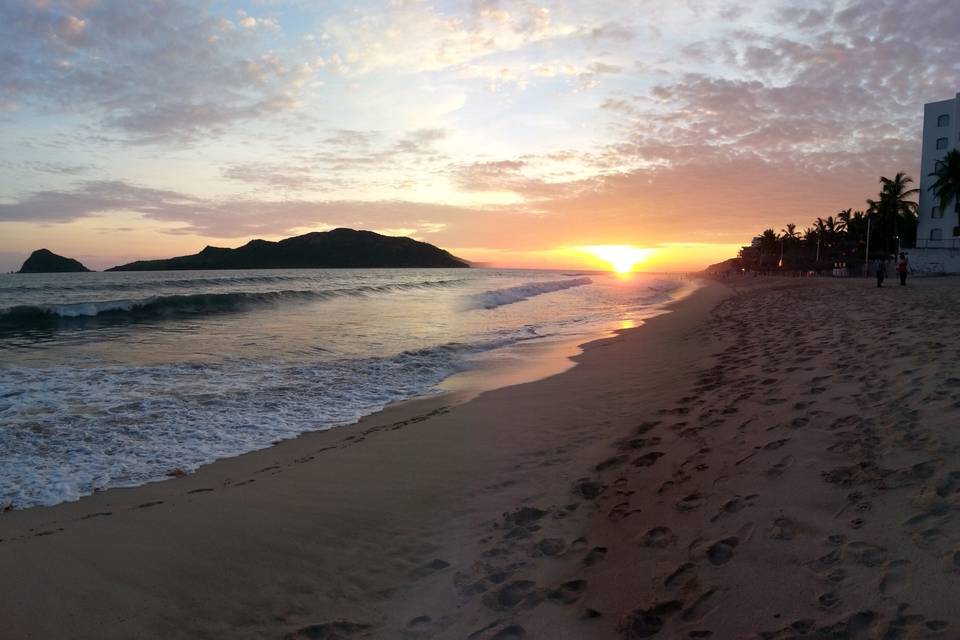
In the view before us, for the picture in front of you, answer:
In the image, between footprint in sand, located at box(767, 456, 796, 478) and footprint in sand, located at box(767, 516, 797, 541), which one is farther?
footprint in sand, located at box(767, 456, 796, 478)

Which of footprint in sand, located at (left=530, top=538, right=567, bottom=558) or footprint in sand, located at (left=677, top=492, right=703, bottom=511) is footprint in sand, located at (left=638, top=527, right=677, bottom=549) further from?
footprint in sand, located at (left=530, top=538, right=567, bottom=558)

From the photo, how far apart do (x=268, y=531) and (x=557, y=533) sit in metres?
2.09

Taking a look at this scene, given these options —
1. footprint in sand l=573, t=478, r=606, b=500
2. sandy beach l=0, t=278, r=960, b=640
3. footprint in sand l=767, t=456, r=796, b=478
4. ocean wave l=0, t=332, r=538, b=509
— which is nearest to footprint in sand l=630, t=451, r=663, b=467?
sandy beach l=0, t=278, r=960, b=640

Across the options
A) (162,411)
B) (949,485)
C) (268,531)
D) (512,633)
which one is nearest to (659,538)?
(512,633)

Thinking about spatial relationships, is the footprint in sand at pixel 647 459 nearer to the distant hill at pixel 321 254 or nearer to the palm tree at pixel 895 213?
the palm tree at pixel 895 213

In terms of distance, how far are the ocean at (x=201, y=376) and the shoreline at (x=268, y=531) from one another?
2.28 ft

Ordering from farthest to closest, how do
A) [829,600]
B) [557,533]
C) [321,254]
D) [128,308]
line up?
[321,254] < [128,308] < [557,533] < [829,600]

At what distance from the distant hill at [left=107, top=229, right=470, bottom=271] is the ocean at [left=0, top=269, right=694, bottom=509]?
118511 millimetres

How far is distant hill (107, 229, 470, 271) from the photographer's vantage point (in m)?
137

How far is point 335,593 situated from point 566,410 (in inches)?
170

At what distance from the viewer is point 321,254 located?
161625 millimetres

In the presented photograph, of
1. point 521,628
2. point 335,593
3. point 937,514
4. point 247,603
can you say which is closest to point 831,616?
point 937,514

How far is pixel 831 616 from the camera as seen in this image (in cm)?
260

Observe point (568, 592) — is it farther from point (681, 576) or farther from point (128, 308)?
point (128, 308)
